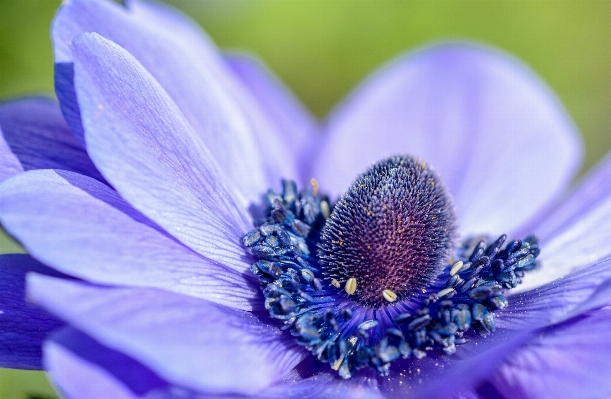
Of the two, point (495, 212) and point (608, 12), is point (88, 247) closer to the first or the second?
point (495, 212)

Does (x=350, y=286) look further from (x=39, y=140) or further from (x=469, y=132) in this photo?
(x=469, y=132)

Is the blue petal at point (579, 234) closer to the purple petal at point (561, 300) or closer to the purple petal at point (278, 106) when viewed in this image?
the purple petal at point (561, 300)

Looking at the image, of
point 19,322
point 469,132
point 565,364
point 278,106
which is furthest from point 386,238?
point 278,106

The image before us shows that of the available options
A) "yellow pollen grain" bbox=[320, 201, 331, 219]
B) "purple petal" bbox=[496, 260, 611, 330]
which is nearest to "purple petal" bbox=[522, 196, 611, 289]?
"purple petal" bbox=[496, 260, 611, 330]

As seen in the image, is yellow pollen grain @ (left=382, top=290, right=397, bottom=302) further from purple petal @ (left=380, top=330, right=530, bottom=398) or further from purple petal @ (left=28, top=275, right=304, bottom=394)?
purple petal @ (left=28, top=275, right=304, bottom=394)

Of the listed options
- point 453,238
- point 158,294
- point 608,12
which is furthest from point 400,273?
point 608,12
